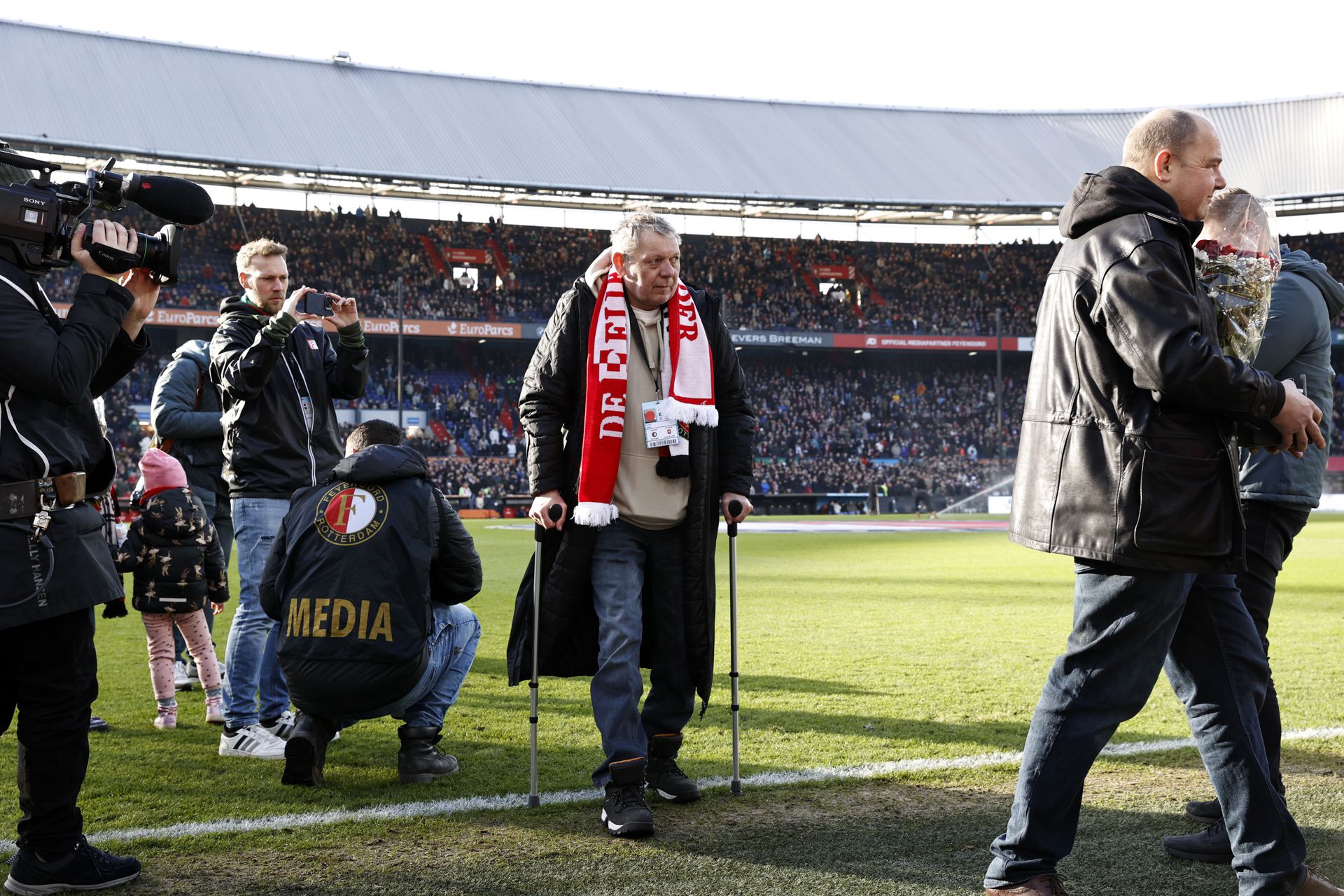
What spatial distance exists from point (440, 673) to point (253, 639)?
100cm

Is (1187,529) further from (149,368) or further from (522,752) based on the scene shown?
(149,368)

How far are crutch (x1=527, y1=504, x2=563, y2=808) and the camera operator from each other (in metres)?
1.32

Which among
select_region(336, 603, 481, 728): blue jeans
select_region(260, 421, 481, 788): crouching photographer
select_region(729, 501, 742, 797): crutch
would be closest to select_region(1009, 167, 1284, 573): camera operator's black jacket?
select_region(729, 501, 742, 797): crutch

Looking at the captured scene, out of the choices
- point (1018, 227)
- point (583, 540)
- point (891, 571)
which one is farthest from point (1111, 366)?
point (1018, 227)

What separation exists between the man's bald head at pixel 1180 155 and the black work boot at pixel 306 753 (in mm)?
3482

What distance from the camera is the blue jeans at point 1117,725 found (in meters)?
3.01

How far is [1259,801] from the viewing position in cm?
304

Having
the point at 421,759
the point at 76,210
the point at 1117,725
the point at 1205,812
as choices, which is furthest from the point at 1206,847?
the point at 76,210

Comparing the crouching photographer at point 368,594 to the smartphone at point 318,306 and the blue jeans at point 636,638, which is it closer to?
the blue jeans at point 636,638

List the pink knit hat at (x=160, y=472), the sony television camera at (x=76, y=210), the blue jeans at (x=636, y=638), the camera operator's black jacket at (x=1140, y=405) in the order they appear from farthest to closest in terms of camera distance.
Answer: the pink knit hat at (x=160, y=472), the blue jeans at (x=636, y=638), the sony television camera at (x=76, y=210), the camera operator's black jacket at (x=1140, y=405)

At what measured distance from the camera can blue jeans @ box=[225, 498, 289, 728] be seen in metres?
5.14

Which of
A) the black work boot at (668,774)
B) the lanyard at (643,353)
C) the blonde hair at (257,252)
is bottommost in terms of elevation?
the black work boot at (668,774)

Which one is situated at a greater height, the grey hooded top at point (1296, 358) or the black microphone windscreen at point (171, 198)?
the black microphone windscreen at point (171, 198)

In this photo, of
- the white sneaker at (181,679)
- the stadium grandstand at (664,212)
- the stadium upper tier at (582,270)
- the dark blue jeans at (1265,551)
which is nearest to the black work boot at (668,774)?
the dark blue jeans at (1265,551)
